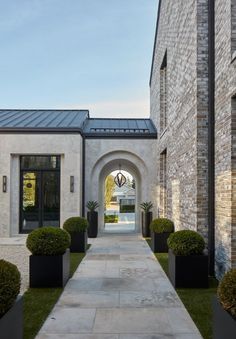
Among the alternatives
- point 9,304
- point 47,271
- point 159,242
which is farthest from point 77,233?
point 9,304

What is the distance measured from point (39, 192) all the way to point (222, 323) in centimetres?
1390

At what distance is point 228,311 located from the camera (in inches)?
154

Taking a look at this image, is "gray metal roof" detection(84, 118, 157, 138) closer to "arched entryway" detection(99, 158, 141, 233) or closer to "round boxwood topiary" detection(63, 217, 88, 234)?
"arched entryway" detection(99, 158, 141, 233)

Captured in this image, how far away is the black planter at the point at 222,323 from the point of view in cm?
370

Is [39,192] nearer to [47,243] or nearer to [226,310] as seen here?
[47,243]

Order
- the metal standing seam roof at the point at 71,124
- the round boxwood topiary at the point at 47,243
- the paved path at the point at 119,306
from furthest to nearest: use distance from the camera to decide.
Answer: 1. the metal standing seam roof at the point at 71,124
2. the round boxwood topiary at the point at 47,243
3. the paved path at the point at 119,306

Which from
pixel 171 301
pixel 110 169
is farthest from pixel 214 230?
pixel 110 169

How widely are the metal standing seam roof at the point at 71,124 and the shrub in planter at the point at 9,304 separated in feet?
41.2

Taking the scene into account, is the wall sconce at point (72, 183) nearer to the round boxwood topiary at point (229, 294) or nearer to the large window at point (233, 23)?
the large window at point (233, 23)

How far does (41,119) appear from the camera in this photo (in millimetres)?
19047

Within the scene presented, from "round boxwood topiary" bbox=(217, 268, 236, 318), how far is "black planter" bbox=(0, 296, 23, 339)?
91.1 inches

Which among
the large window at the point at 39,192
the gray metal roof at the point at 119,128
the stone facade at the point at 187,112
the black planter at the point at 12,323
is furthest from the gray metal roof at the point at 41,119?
the black planter at the point at 12,323

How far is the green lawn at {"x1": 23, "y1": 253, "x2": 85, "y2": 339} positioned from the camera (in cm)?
539

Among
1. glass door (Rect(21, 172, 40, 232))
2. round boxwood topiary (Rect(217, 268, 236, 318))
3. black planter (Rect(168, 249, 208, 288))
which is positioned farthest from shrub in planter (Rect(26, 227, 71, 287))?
glass door (Rect(21, 172, 40, 232))
